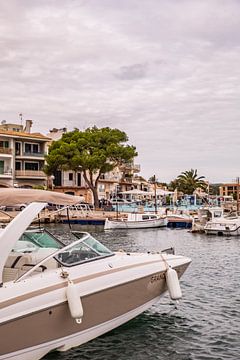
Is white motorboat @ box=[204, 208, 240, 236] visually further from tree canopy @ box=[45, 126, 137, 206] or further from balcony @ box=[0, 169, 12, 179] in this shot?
balcony @ box=[0, 169, 12, 179]

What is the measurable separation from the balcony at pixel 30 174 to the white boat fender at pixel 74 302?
64.2 m

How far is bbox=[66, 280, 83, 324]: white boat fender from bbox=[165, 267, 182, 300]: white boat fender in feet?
11.1

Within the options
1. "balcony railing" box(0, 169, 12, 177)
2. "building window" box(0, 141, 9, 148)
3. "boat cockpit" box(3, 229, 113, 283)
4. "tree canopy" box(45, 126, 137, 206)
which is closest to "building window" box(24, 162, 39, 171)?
"balcony railing" box(0, 169, 12, 177)

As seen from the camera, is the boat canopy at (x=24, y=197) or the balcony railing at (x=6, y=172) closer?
the boat canopy at (x=24, y=197)

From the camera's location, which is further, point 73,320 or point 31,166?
point 31,166

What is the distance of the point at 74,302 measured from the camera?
8930mm

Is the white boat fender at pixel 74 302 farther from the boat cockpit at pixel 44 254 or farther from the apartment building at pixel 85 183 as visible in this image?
the apartment building at pixel 85 183

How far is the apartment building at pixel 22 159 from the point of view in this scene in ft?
233

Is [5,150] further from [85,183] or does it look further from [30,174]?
[85,183]

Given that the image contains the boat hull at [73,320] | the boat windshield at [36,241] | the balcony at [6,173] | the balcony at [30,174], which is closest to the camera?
the boat hull at [73,320]

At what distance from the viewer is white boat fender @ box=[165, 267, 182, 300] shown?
1178 cm

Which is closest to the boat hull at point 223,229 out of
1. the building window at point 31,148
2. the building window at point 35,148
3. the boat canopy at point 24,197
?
the boat canopy at point 24,197

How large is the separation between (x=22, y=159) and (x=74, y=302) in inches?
2595

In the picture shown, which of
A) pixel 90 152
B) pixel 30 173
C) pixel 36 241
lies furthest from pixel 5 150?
pixel 36 241
